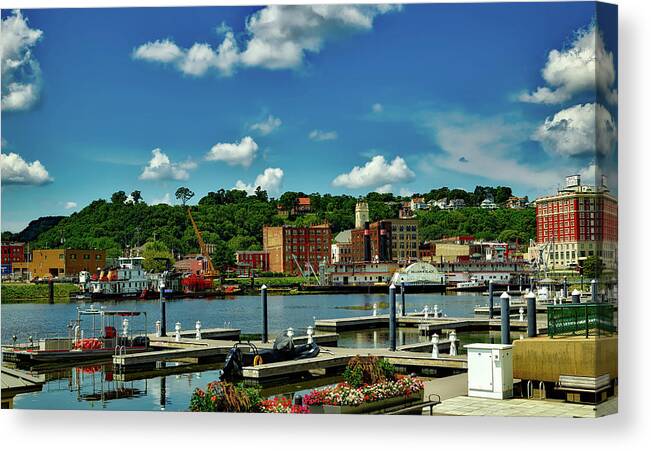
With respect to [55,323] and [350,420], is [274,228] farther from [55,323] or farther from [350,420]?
[55,323]

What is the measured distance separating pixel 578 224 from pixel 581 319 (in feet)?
6.70

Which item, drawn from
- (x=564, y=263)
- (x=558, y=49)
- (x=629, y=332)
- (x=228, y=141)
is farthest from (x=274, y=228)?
(x=629, y=332)

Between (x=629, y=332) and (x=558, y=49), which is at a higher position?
(x=558, y=49)

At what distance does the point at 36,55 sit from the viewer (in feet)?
50.1

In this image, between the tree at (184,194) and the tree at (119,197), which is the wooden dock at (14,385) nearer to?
the tree at (119,197)

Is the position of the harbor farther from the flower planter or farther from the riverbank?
the riverbank

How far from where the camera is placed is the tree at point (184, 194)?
20.7 meters

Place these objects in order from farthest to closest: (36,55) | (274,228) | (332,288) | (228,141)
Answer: (332,288), (274,228), (228,141), (36,55)

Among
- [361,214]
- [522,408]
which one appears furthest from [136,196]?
[522,408]

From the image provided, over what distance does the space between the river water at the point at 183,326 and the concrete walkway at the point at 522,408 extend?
388 cm

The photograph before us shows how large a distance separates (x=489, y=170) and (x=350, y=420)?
9713 millimetres

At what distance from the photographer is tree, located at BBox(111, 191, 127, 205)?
20.5m

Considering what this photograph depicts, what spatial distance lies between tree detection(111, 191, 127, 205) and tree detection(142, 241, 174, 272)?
354 inches

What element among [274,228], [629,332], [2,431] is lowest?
[2,431]
